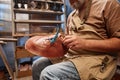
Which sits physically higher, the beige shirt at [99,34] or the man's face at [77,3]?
the man's face at [77,3]

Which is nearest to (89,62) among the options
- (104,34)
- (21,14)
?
(104,34)

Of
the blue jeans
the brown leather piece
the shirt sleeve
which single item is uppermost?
the shirt sleeve

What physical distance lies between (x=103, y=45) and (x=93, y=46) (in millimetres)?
56

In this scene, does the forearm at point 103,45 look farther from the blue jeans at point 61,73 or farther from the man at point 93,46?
the blue jeans at point 61,73

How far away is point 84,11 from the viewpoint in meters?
1.03

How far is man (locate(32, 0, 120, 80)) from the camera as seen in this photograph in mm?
886

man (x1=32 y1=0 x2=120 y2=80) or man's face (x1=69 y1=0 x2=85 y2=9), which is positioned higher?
man's face (x1=69 y1=0 x2=85 y2=9)

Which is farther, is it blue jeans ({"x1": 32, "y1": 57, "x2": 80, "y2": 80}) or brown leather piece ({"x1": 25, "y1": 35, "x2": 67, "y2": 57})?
brown leather piece ({"x1": 25, "y1": 35, "x2": 67, "y2": 57})

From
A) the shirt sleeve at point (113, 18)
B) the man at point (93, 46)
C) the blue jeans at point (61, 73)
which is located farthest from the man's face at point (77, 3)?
the blue jeans at point (61, 73)

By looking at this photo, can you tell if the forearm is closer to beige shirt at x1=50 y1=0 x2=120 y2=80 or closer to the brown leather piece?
beige shirt at x1=50 y1=0 x2=120 y2=80

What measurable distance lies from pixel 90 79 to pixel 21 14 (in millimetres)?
2236

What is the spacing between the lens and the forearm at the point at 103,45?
0.91m

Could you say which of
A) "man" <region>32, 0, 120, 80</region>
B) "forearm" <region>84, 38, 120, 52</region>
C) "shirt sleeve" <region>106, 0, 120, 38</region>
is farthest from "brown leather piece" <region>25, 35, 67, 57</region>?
"shirt sleeve" <region>106, 0, 120, 38</region>

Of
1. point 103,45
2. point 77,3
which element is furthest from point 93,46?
point 77,3
